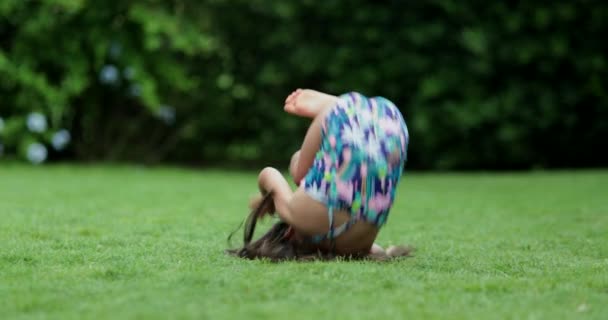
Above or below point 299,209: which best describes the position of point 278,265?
below

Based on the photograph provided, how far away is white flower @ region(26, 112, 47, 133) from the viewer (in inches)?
531

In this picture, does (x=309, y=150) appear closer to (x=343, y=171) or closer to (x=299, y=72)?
(x=343, y=171)

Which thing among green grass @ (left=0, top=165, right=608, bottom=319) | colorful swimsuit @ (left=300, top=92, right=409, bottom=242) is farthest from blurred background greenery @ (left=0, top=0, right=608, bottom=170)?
colorful swimsuit @ (left=300, top=92, right=409, bottom=242)

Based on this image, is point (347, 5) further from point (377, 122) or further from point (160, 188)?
point (377, 122)

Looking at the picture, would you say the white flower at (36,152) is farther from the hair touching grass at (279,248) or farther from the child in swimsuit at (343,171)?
the child in swimsuit at (343,171)

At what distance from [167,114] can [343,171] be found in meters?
10.1

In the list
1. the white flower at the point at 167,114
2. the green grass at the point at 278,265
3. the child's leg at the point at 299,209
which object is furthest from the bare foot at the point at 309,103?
the white flower at the point at 167,114

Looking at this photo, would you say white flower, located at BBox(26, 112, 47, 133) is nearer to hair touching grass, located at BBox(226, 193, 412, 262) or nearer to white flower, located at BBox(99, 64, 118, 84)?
white flower, located at BBox(99, 64, 118, 84)

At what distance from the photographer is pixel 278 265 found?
4.75 metres

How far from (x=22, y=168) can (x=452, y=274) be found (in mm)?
9687

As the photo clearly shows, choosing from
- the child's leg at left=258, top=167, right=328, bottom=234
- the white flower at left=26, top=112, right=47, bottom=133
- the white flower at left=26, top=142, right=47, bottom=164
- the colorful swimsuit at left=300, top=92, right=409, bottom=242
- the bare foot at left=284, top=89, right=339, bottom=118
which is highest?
the bare foot at left=284, top=89, right=339, bottom=118

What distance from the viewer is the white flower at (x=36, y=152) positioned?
44.5 feet

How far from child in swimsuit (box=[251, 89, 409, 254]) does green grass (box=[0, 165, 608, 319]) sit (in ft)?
0.76

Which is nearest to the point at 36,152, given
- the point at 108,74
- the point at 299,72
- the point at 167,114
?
the point at 108,74
